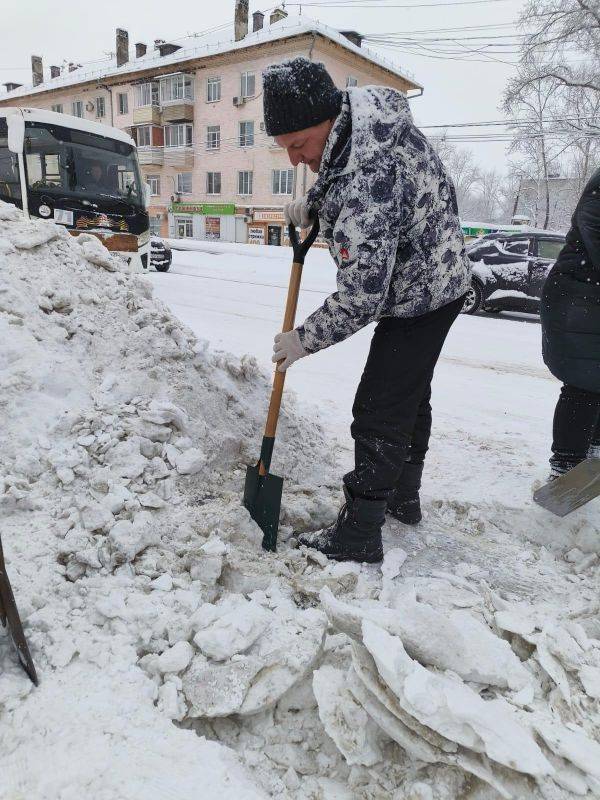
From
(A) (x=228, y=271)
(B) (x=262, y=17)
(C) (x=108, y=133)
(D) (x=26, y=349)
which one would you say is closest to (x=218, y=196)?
(B) (x=262, y=17)

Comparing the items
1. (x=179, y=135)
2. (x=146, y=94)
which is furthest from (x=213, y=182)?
(x=146, y=94)

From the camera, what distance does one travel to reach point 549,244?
9.41 m

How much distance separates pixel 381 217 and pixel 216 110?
33.4m

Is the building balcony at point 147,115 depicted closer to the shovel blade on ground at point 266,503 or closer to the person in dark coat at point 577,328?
the person in dark coat at point 577,328

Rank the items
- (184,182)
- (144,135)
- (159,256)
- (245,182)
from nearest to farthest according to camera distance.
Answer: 1. (159,256)
2. (245,182)
3. (184,182)
4. (144,135)

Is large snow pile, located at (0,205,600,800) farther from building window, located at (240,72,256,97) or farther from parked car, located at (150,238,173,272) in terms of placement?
building window, located at (240,72,256,97)

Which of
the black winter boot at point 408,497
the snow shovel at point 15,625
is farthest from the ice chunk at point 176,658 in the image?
the black winter boot at point 408,497

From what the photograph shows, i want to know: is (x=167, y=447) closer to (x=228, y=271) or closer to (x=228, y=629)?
(x=228, y=629)

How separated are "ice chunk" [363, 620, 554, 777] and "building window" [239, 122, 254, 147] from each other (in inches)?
1250

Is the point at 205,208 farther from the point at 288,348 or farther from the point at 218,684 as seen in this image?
the point at 218,684

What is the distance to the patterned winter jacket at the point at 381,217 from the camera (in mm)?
1735

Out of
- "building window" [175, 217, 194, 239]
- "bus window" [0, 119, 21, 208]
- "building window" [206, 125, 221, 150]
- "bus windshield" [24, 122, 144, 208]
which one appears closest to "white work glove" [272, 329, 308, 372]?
"bus windshield" [24, 122, 144, 208]

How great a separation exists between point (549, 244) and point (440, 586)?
8833mm

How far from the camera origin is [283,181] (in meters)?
28.6
